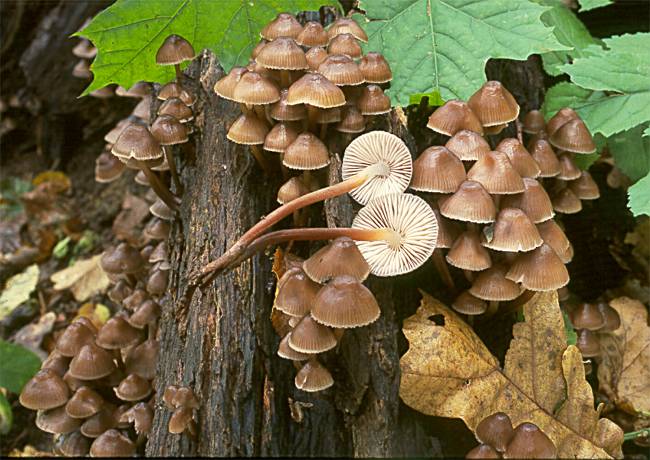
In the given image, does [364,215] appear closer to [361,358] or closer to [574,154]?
[361,358]

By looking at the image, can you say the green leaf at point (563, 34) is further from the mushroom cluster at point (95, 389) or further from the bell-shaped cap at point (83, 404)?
the bell-shaped cap at point (83, 404)

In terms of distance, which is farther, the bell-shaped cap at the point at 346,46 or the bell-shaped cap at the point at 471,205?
the bell-shaped cap at the point at 346,46

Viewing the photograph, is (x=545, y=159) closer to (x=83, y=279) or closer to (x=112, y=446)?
(x=112, y=446)

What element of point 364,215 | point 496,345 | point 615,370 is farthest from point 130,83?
point 615,370

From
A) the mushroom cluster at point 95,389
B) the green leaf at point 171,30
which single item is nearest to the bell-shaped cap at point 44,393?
A: the mushroom cluster at point 95,389

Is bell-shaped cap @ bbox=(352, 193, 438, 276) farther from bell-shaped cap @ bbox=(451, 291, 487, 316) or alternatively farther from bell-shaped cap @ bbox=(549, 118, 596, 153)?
bell-shaped cap @ bbox=(549, 118, 596, 153)

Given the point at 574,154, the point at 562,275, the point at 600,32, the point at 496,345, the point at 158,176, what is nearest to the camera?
the point at 562,275
